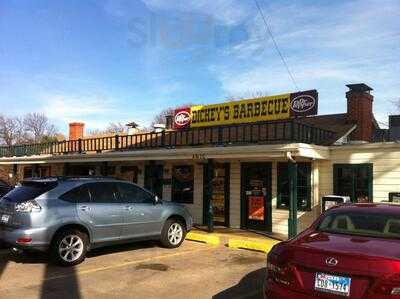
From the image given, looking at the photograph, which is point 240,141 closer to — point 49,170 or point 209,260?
point 209,260

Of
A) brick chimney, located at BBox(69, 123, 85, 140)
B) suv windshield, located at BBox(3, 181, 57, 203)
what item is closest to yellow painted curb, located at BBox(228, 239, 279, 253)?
suv windshield, located at BBox(3, 181, 57, 203)

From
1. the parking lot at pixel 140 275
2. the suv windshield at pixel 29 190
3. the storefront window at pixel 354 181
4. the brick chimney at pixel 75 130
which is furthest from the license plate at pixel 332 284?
the brick chimney at pixel 75 130

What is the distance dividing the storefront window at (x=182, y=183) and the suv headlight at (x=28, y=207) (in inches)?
340

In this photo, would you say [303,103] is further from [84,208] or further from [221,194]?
[84,208]

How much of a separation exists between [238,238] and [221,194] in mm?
3349

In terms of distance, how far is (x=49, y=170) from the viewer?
84.8 feet

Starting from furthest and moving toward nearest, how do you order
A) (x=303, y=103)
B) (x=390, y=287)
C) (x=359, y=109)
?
(x=359, y=109) < (x=303, y=103) < (x=390, y=287)

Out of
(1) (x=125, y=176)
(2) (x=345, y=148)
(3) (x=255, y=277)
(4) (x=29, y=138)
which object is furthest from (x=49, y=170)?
(4) (x=29, y=138)

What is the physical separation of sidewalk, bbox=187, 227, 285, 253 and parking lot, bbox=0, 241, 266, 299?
1.14 ft

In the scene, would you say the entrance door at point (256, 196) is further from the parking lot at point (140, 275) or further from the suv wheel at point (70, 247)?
the suv wheel at point (70, 247)

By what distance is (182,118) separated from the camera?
59.1 ft

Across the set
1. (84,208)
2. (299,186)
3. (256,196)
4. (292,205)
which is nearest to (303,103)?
(299,186)

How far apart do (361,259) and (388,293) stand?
0.39 metres

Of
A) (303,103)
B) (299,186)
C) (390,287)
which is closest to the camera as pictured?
(390,287)
